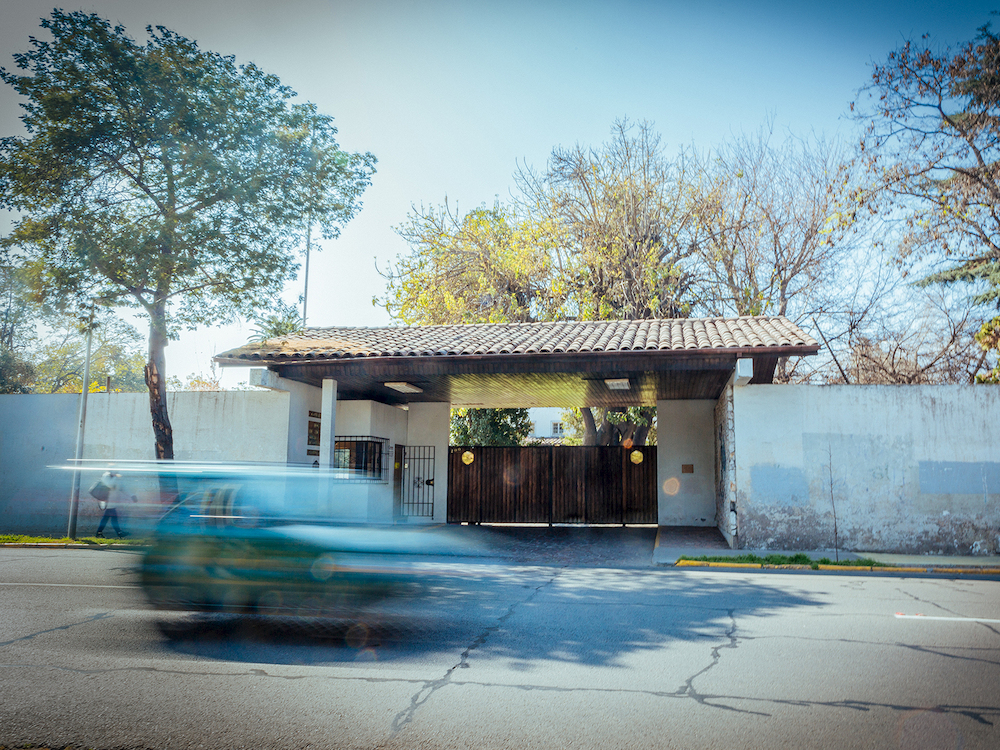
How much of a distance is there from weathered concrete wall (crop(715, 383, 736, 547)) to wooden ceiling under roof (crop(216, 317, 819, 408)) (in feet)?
2.28

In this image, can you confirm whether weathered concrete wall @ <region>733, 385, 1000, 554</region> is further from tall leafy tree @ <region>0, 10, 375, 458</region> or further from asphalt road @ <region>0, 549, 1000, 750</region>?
tall leafy tree @ <region>0, 10, 375, 458</region>

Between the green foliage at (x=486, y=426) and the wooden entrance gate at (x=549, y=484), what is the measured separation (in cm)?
439

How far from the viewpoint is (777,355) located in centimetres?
1252

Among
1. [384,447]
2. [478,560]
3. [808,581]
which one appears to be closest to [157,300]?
[384,447]

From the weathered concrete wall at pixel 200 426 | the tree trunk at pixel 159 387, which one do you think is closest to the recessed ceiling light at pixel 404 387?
the weathered concrete wall at pixel 200 426

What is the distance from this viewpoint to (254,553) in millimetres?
6855

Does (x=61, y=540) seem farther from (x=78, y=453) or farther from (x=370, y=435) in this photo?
(x=370, y=435)

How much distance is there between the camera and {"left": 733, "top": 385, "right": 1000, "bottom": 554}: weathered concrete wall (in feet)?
41.0

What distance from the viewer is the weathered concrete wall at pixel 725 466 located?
44.6ft

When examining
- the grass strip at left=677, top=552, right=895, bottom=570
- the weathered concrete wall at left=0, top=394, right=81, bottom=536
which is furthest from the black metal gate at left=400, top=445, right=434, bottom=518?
the grass strip at left=677, top=552, right=895, bottom=570

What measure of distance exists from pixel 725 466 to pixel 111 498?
13653 millimetres

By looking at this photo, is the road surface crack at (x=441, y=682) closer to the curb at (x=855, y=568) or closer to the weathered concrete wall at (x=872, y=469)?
the curb at (x=855, y=568)

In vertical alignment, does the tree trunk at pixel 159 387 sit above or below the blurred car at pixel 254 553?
above

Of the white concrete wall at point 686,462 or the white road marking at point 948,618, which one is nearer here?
the white road marking at point 948,618
